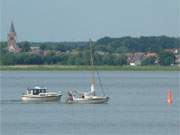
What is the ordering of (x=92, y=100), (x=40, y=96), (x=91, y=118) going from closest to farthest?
(x=91, y=118), (x=92, y=100), (x=40, y=96)

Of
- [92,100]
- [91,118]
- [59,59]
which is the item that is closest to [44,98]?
[92,100]

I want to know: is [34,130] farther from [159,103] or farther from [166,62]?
[166,62]

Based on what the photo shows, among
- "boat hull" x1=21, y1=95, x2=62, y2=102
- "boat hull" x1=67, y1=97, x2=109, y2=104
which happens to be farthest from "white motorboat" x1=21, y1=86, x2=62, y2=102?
"boat hull" x1=67, y1=97, x2=109, y2=104

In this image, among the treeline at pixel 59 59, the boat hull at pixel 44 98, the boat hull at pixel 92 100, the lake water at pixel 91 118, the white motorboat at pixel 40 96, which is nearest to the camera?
the lake water at pixel 91 118

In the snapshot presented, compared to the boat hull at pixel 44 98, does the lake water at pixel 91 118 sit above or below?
below

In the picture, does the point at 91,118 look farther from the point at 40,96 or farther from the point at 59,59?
the point at 59,59

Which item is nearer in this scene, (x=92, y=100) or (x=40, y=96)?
(x=92, y=100)

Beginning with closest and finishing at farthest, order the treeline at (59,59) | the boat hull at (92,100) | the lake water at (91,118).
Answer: the lake water at (91,118)
the boat hull at (92,100)
the treeline at (59,59)

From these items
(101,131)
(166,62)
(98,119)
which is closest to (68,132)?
(101,131)

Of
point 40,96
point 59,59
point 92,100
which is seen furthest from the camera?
point 59,59

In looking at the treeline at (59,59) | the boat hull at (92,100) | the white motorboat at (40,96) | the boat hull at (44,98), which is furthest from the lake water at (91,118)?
the treeline at (59,59)

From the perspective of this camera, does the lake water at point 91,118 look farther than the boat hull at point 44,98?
No

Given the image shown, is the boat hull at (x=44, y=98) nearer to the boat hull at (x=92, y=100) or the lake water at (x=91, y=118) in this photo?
the lake water at (x=91, y=118)

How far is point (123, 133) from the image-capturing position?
52.3 m
